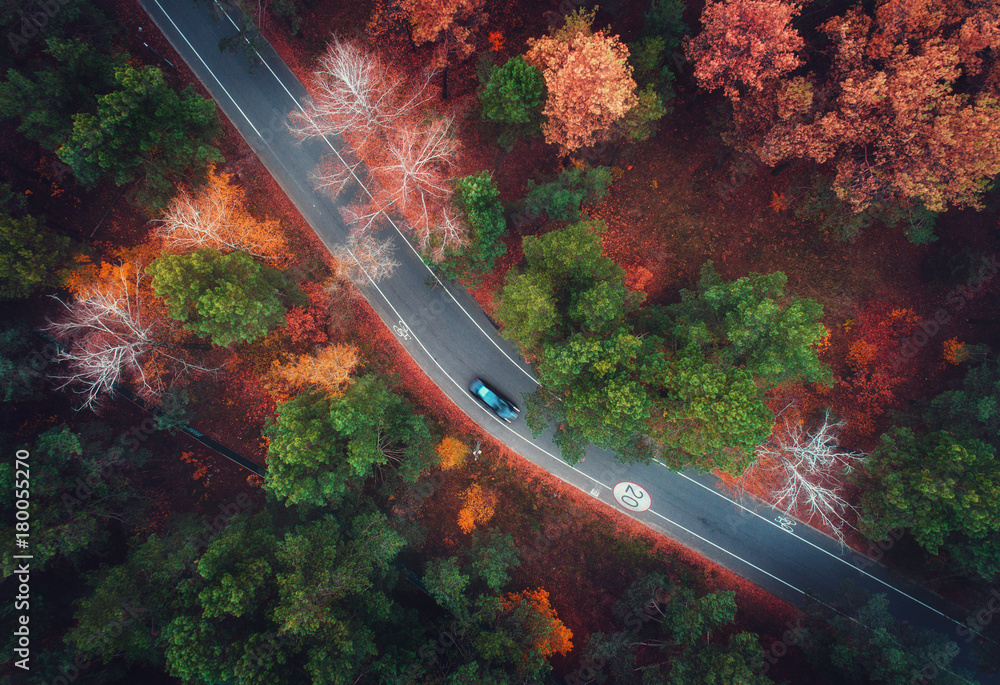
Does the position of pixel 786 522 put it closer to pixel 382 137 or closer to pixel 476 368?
pixel 476 368

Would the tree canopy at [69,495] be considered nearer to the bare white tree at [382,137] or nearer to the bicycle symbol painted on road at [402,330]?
the bicycle symbol painted on road at [402,330]

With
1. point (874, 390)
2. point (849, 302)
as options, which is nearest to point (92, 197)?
point (849, 302)

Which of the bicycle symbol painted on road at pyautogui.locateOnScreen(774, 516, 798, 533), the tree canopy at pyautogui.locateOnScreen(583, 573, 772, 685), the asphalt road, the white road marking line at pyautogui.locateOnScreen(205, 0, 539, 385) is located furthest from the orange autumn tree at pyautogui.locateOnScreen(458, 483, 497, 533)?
the bicycle symbol painted on road at pyautogui.locateOnScreen(774, 516, 798, 533)

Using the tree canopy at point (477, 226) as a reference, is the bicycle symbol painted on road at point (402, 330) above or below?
below

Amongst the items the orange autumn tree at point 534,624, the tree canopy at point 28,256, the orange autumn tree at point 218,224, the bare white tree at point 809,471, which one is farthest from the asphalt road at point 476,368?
the tree canopy at point 28,256

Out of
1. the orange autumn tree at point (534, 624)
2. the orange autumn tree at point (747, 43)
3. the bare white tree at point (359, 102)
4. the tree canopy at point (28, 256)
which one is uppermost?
the orange autumn tree at point (747, 43)

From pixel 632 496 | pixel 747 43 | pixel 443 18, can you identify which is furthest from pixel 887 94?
pixel 632 496
